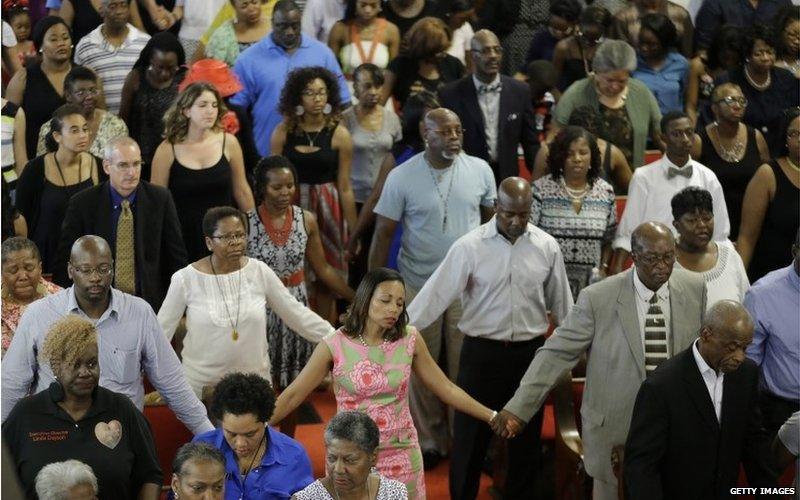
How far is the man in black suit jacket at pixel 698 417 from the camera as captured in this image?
6.06 meters

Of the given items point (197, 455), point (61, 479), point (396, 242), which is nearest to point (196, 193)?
point (396, 242)

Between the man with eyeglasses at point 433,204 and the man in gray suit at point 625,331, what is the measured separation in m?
1.60

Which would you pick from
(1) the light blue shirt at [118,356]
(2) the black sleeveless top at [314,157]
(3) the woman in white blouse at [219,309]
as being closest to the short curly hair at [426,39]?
(2) the black sleeveless top at [314,157]

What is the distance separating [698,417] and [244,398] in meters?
1.83

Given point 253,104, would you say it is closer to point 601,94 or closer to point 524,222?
point 601,94

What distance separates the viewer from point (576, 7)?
10.9 m

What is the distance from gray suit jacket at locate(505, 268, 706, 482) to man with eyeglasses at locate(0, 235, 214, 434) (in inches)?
62.0

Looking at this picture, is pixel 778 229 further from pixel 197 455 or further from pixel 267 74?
pixel 197 455

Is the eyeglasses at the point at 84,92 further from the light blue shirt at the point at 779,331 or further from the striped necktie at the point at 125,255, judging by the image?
the light blue shirt at the point at 779,331

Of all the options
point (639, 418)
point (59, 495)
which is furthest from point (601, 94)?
point (59, 495)

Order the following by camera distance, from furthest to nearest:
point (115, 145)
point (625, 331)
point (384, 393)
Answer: point (115, 145), point (625, 331), point (384, 393)

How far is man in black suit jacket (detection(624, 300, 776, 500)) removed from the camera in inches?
239

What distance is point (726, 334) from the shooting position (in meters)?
6.01

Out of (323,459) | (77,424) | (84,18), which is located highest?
(84,18)
